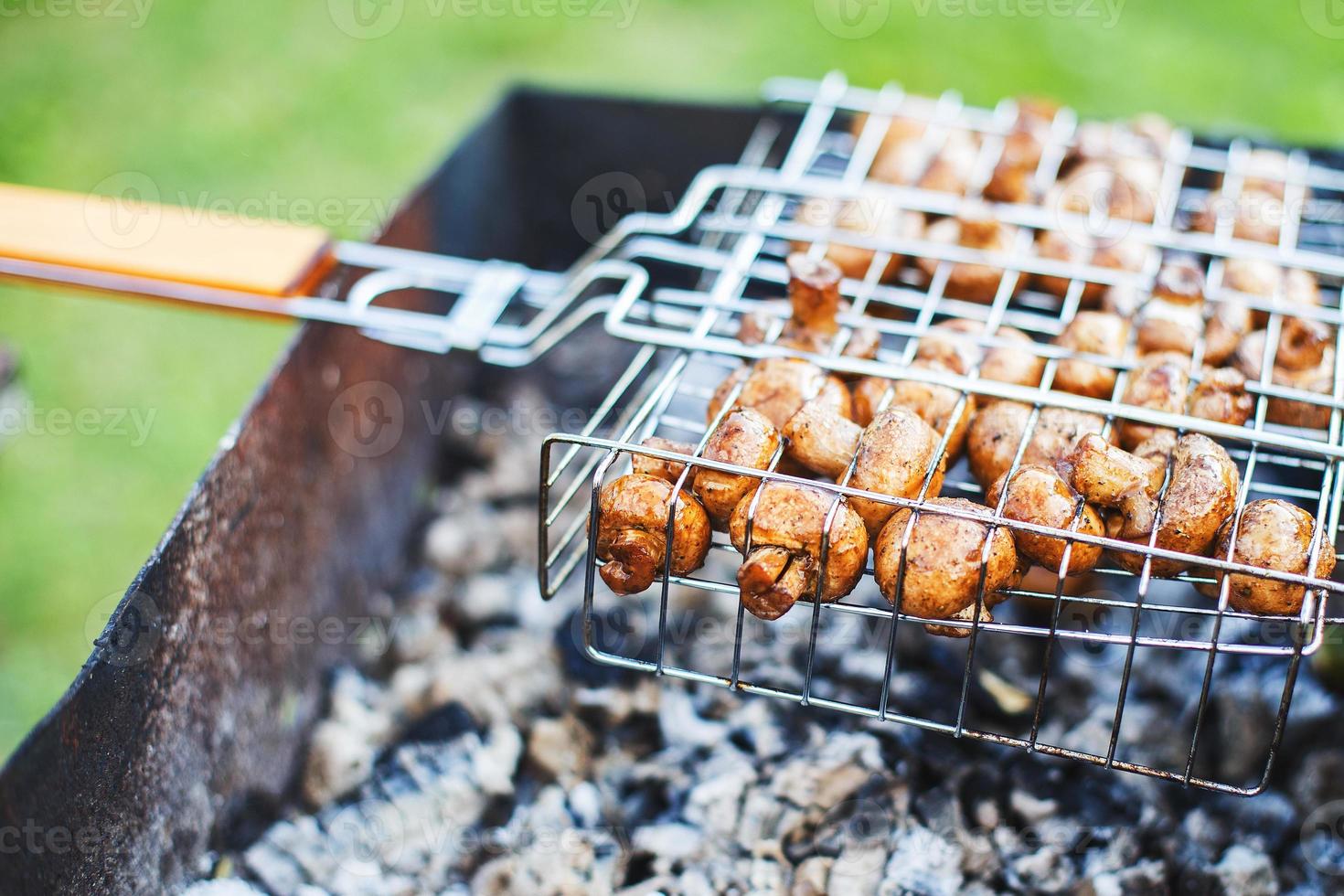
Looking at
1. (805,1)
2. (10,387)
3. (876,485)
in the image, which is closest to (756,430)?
(876,485)

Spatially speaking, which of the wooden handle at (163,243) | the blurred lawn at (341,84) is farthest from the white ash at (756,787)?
the blurred lawn at (341,84)

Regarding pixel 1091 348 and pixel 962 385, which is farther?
pixel 1091 348

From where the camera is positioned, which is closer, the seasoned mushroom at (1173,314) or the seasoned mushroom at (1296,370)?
the seasoned mushroom at (1296,370)

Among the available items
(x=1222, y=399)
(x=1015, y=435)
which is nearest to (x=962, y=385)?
(x=1015, y=435)

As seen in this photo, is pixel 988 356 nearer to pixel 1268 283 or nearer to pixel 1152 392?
pixel 1152 392

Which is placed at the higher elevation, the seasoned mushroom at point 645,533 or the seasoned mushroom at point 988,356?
the seasoned mushroom at point 988,356

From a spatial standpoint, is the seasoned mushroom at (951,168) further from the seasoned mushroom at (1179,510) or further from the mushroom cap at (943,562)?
the mushroom cap at (943,562)

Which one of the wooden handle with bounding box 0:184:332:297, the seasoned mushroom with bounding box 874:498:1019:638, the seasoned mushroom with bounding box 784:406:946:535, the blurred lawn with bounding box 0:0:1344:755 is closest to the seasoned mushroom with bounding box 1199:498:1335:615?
the seasoned mushroom with bounding box 874:498:1019:638

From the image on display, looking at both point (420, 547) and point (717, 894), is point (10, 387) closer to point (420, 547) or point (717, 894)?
Answer: point (420, 547)
